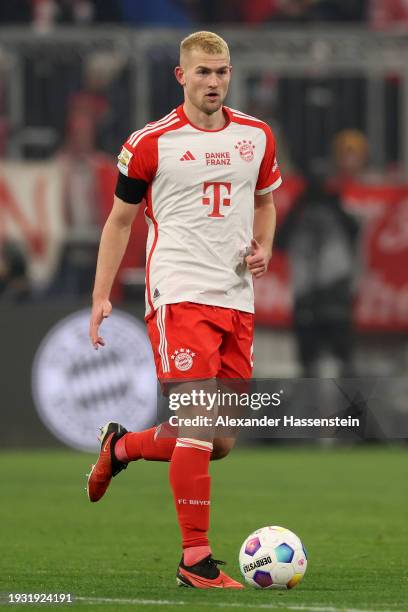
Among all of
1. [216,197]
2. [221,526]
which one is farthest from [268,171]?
[221,526]

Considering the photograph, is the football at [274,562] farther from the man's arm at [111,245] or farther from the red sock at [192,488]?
the man's arm at [111,245]

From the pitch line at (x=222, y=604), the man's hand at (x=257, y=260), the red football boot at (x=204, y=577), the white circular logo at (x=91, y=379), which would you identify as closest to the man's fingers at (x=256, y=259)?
the man's hand at (x=257, y=260)

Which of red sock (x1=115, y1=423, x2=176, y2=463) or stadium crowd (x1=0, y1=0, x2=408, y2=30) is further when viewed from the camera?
stadium crowd (x1=0, y1=0, x2=408, y2=30)

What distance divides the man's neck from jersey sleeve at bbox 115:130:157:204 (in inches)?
8.2

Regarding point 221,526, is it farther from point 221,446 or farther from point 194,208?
point 194,208

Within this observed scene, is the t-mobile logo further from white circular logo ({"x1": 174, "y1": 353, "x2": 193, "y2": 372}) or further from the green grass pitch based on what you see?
the green grass pitch

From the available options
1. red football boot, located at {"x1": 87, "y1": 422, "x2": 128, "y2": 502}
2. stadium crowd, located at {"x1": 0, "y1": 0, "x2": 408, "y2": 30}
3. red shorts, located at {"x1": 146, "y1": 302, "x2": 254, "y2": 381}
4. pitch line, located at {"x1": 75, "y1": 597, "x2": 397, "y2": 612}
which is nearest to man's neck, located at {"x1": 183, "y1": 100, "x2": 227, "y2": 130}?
red shorts, located at {"x1": 146, "y1": 302, "x2": 254, "y2": 381}

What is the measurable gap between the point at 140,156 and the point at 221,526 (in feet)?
11.7

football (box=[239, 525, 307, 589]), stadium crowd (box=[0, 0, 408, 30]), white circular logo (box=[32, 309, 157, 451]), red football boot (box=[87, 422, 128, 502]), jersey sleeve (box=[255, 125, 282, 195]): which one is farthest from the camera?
stadium crowd (box=[0, 0, 408, 30])

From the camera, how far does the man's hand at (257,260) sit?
674 centimetres

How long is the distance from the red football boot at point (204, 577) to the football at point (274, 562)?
3.5 inches

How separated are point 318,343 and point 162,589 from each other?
32.3 feet

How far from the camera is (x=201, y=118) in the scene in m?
6.80

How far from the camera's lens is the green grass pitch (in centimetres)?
625
